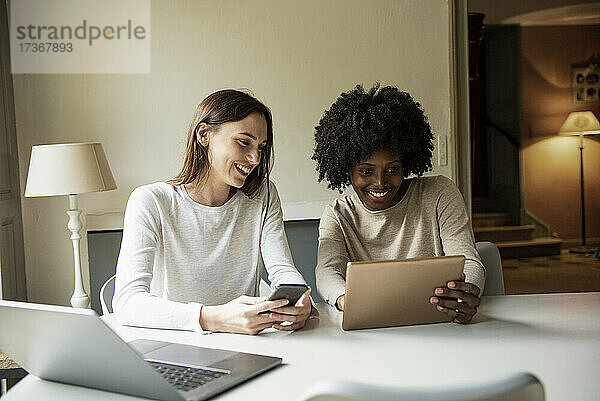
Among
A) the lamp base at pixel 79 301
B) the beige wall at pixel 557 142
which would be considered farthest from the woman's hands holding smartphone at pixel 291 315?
the beige wall at pixel 557 142

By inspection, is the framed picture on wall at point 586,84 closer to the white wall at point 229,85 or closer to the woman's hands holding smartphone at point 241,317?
the white wall at point 229,85

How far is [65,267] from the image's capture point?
10.4 feet

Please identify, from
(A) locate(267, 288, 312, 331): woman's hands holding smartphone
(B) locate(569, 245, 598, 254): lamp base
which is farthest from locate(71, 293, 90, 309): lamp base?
(B) locate(569, 245, 598, 254): lamp base

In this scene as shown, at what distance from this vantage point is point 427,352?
1461 millimetres

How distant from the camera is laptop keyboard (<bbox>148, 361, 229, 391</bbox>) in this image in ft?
4.01

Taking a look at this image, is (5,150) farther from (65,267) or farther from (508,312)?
(508,312)

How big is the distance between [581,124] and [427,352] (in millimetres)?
3987

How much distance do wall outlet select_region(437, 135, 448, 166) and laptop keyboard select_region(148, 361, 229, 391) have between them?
2407 millimetres

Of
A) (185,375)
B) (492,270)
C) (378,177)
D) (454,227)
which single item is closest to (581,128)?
(492,270)

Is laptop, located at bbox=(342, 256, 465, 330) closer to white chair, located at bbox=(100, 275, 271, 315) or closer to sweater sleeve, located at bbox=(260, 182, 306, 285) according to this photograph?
sweater sleeve, located at bbox=(260, 182, 306, 285)

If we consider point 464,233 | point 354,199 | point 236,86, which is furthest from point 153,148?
point 464,233

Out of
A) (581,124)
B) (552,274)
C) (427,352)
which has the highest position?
(581,124)

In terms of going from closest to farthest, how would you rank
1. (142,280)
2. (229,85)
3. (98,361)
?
(98,361), (142,280), (229,85)

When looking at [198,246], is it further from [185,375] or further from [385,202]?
[185,375]
